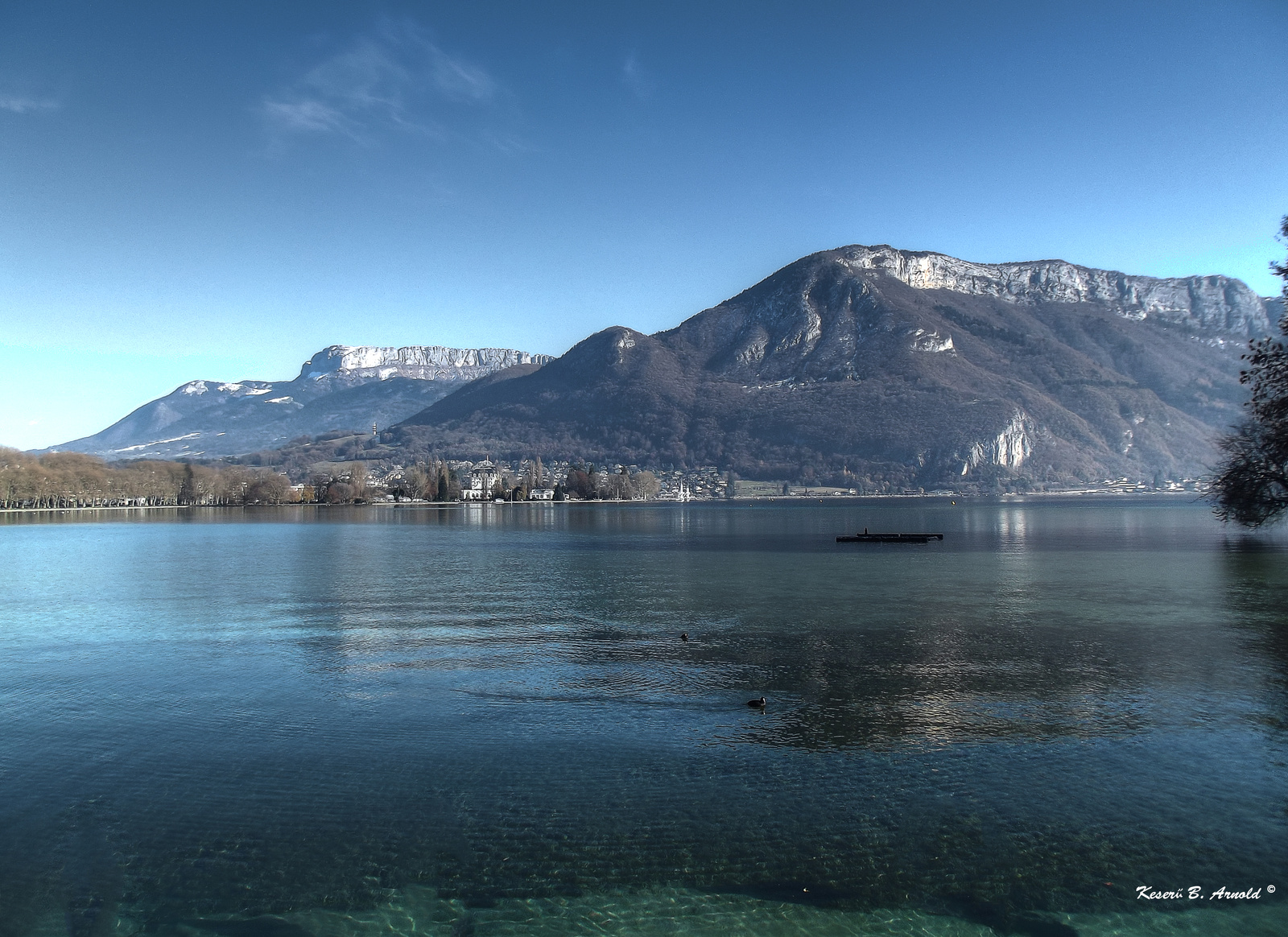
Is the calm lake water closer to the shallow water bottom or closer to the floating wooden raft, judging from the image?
the shallow water bottom

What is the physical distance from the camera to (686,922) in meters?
10.1

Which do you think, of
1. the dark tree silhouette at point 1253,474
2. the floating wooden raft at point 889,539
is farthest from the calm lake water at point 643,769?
the floating wooden raft at point 889,539

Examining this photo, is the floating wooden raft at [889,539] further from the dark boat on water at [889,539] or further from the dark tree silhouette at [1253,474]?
the dark tree silhouette at [1253,474]

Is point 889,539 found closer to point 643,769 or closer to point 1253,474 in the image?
point 1253,474

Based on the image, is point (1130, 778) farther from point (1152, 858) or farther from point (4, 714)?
point (4, 714)

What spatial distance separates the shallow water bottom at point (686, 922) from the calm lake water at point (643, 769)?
0.13 ft

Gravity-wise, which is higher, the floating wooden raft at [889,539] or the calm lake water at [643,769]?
the calm lake water at [643,769]

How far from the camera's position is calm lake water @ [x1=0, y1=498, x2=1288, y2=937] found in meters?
10.5

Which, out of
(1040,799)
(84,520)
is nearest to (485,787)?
(1040,799)

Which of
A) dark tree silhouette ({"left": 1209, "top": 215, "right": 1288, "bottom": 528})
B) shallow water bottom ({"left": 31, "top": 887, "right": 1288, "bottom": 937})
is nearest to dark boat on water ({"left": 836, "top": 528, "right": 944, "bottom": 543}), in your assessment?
dark tree silhouette ({"left": 1209, "top": 215, "right": 1288, "bottom": 528})

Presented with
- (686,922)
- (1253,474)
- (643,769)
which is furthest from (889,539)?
(686,922)

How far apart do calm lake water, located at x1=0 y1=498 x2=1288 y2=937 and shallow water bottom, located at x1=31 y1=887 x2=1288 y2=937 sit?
0.04 metres

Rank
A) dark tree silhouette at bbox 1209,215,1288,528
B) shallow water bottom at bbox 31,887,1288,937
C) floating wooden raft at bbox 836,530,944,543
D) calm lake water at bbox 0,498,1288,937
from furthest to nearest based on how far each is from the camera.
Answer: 1. floating wooden raft at bbox 836,530,944,543
2. dark tree silhouette at bbox 1209,215,1288,528
3. calm lake water at bbox 0,498,1288,937
4. shallow water bottom at bbox 31,887,1288,937

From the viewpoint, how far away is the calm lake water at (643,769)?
1055cm
